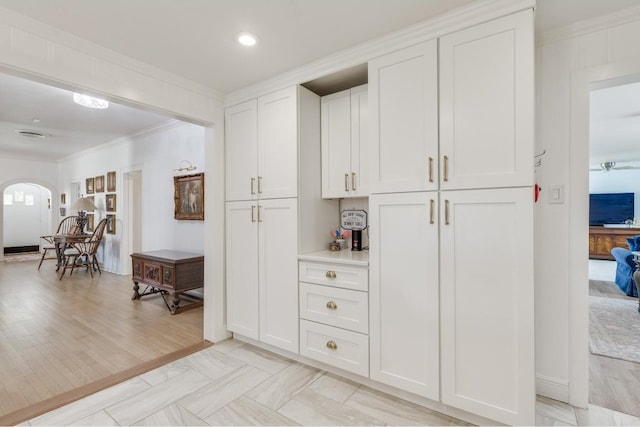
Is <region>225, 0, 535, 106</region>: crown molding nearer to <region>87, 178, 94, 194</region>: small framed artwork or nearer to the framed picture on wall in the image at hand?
the framed picture on wall

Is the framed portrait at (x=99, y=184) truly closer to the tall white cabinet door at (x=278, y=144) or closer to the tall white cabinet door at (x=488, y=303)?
the tall white cabinet door at (x=278, y=144)

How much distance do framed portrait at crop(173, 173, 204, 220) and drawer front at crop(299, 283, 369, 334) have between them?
2.41m

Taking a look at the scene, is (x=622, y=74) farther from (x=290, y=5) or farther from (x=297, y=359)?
(x=297, y=359)

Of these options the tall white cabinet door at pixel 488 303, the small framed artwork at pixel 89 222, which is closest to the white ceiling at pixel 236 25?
the tall white cabinet door at pixel 488 303

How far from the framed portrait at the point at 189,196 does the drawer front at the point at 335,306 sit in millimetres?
2409

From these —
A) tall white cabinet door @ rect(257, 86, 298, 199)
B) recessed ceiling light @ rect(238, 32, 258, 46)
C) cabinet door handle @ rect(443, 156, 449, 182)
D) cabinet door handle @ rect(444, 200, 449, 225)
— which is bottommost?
cabinet door handle @ rect(444, 200, 449, 225)

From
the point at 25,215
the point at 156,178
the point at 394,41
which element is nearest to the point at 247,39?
the point at 394,41

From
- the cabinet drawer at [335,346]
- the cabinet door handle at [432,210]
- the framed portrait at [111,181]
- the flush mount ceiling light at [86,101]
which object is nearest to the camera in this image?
the cabinet door handle at [432,210]

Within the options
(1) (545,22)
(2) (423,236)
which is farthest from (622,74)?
(2) (423,236)

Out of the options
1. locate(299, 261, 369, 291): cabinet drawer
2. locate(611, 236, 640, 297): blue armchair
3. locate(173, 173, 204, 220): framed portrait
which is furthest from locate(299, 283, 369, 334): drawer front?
locate(611, 236, 640, 297): blue armchair

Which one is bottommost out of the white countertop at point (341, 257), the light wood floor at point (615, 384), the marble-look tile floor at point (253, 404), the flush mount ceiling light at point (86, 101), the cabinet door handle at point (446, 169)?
the marble-look tile floor at point (253, 404)

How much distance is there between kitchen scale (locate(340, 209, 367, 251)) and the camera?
2.61 metres

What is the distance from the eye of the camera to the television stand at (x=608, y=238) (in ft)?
25.1

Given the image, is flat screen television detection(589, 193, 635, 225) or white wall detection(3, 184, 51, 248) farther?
white wall detection(3, 184, 51, 248)
